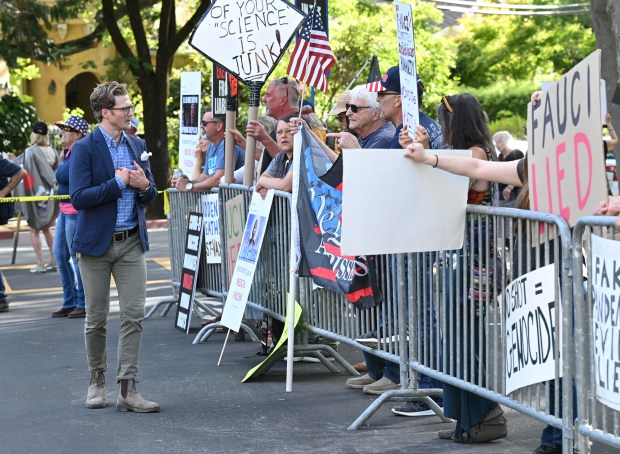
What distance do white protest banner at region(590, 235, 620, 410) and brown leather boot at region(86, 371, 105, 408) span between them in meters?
3.80

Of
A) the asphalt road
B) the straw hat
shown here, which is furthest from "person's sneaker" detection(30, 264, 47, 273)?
the straw hat

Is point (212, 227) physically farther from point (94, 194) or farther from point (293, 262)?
point (94, 194)

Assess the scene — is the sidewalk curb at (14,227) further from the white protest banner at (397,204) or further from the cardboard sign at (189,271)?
the white protest banner at (397,204)

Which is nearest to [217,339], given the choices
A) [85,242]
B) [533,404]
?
[85,242]

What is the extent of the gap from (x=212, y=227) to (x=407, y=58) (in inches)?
185

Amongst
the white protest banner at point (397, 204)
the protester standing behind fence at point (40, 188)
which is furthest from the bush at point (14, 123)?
the white protest banner at point (397, 204)

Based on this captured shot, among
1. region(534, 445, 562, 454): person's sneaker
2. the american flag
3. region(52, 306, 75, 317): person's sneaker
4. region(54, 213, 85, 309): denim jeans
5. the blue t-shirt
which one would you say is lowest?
region(534, 445, 562, 454): person's sneaker

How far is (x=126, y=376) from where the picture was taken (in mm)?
7559

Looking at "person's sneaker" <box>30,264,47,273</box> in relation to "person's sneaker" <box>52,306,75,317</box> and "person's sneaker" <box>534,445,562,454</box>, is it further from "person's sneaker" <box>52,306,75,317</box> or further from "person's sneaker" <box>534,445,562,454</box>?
"person's sneaker" <box>534,445,562,454</box>

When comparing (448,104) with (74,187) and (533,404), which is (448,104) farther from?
(74,187)

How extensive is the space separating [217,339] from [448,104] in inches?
172

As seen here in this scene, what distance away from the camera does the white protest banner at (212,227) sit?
35.1 feet

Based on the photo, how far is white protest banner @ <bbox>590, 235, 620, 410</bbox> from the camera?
4.86m

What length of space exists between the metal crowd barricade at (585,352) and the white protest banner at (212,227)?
5.78 meters
